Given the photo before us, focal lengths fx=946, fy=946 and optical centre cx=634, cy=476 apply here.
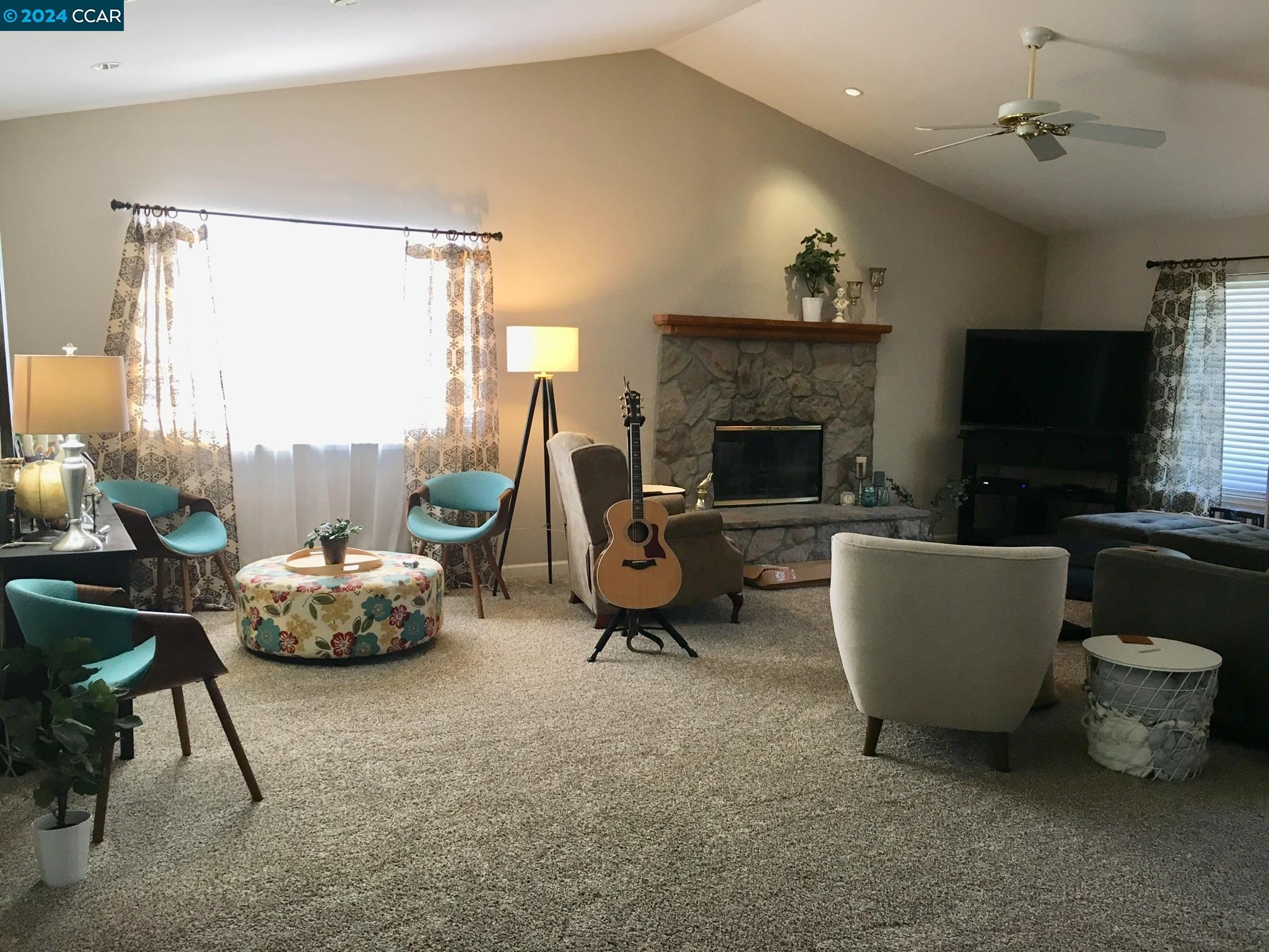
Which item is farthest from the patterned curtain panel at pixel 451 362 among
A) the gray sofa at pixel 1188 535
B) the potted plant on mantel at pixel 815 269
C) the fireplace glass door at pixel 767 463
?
the gray sofa at pixel 1188 535

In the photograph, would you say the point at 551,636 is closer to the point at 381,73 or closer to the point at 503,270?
the point at 503,270

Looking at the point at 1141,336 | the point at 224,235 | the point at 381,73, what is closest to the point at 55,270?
the point at 224,235

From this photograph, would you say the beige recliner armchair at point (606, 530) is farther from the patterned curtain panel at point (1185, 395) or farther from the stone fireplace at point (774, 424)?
the patterned curtain panel at point (1185, 395)

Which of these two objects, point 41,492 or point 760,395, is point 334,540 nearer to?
point 41,492

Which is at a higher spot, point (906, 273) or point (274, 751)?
point (906, 273)

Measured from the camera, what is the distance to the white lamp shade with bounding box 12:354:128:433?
325cm

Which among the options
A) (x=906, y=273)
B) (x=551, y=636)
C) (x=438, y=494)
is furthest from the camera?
(x=906, y=273)

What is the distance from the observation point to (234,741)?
2900mm

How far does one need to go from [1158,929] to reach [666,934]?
121 centimetres

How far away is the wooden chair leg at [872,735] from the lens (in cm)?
Answer: 333

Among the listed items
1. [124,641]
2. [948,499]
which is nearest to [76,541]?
[124,641]

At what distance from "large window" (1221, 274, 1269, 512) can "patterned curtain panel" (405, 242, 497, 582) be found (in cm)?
510

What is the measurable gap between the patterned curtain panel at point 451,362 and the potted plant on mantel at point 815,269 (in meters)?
2.34

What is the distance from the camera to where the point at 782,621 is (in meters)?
5.18
